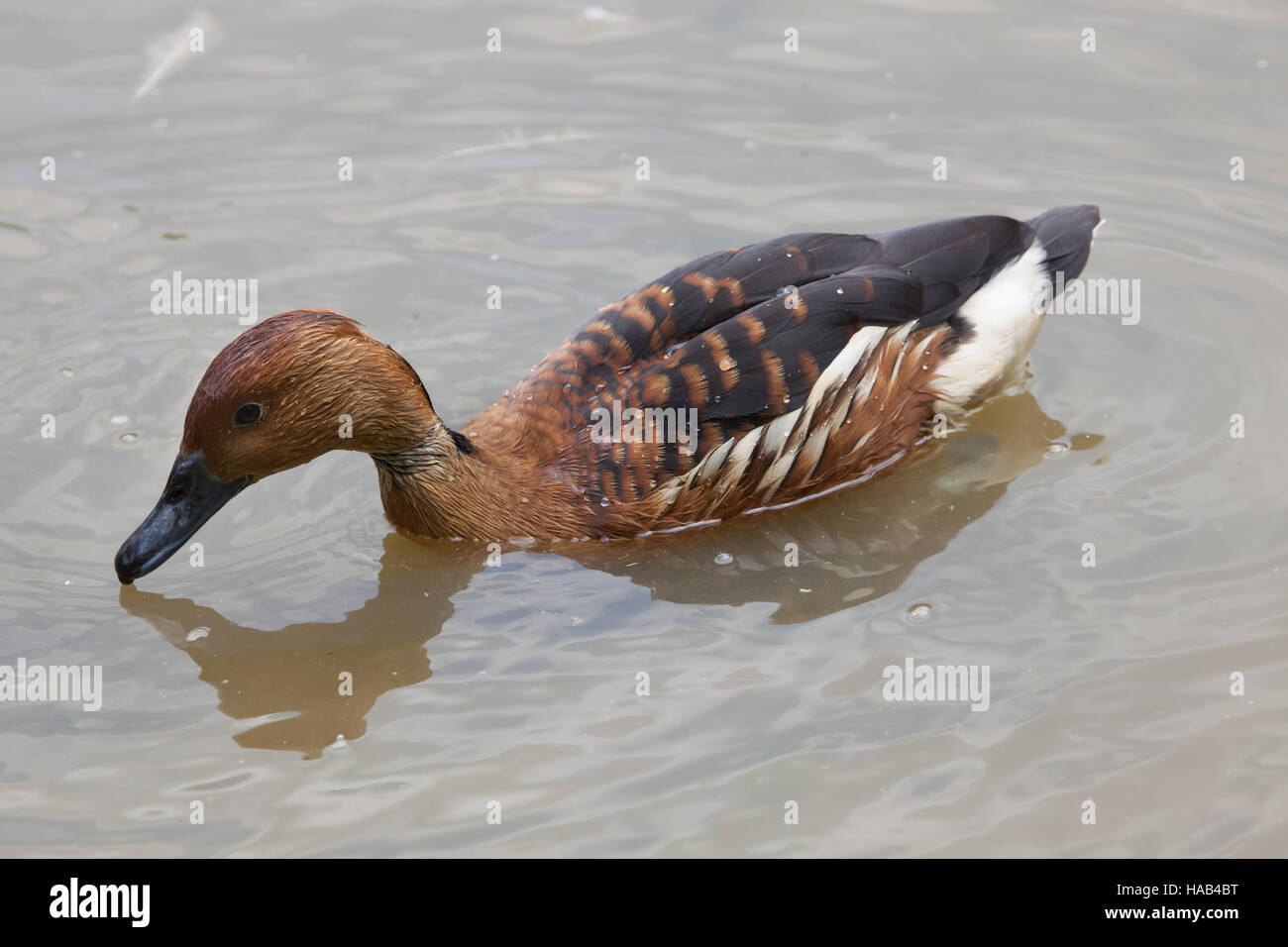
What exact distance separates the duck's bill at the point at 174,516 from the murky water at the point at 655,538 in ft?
1.24

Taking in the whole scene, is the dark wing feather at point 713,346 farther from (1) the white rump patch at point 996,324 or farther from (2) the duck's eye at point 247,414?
(2) the duck's eye at point 247,414

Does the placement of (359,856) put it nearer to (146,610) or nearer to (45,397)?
(146,610)

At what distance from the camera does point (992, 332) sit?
7.30 meters

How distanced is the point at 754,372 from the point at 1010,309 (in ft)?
5.17

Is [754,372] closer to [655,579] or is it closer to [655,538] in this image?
[655,538]

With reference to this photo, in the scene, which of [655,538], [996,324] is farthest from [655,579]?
[996,324]

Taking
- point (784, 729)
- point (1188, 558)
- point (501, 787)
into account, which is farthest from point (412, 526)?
point (1188, 558)

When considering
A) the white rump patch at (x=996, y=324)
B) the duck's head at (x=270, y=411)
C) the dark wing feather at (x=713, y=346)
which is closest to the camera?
the duck's head at (x=270, y=411)

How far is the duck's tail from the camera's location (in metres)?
7.27

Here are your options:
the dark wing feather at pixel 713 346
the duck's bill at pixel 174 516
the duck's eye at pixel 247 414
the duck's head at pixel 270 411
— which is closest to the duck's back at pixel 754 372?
the dark wing feather at pixel 713 346

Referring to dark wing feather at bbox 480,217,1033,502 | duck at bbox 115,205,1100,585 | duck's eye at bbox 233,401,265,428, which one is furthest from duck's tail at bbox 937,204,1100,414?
duck's eye at bbox 233,401,265,428

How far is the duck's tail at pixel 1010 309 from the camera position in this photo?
23.9 ft

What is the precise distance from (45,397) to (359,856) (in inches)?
143

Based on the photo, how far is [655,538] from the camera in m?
6.78
